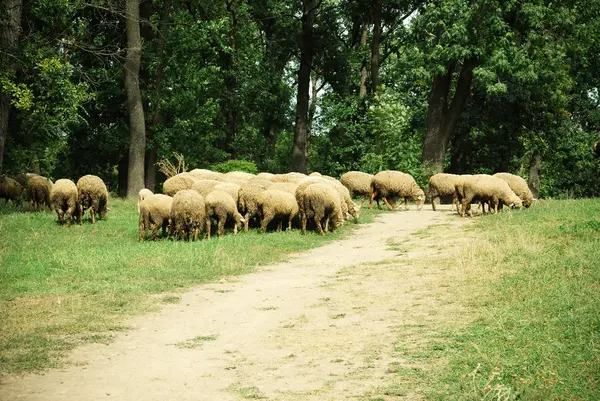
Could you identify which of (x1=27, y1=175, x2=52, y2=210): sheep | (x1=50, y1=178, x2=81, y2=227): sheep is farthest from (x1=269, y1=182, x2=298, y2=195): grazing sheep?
(x1=27, y1=175, x2=52, y2=210): sheep

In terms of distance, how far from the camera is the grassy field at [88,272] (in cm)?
884

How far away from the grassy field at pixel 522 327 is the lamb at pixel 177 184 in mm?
9614

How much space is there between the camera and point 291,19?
38.8m

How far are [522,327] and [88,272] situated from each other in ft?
26.6

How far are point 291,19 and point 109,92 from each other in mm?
13301

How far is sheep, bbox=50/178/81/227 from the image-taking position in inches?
770

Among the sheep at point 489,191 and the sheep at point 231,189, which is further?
the sheep at point 489,191

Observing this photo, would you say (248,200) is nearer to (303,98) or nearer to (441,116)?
(441,116)

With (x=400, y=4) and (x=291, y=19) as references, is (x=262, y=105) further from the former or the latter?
(x=400, y=4)

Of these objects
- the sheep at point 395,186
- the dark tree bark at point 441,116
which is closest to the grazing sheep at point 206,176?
the sheep at point 395,186

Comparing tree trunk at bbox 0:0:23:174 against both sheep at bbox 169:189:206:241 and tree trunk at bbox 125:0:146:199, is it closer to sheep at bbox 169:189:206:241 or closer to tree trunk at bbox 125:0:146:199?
tree trunk at bbox 125:0:146:199

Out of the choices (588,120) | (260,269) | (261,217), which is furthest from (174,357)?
(588,120)

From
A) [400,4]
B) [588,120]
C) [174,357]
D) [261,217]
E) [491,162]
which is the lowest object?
[174,357]

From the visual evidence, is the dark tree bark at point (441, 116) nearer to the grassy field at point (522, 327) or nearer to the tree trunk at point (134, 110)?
the tree trunk at point (134, 110)
